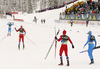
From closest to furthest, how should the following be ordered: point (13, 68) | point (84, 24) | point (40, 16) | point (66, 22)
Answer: point (13, 68) < point (84, 24) < point (66, 22) < point (40, 16)

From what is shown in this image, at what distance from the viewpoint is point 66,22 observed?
40594mm

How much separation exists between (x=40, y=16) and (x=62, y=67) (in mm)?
52371

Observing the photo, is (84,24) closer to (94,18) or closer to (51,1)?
(94,18)

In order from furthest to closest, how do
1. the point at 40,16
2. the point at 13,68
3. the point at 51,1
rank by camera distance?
1. the point at 51,1
2. the point at 40,16
3. the point at 13,68

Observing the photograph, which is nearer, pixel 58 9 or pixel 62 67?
pixel 62 67

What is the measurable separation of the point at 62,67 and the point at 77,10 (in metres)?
34.1

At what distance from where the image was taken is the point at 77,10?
40781mm

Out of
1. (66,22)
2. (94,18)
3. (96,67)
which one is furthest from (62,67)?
(66,22)

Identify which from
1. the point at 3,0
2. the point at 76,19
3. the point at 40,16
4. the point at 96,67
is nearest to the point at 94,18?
the point at 76,19

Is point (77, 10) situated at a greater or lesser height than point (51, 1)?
lesser

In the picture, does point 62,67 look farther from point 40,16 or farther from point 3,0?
point 3,0

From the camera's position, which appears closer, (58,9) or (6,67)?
(6,67)

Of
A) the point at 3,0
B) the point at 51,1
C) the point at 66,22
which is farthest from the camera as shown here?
the point at 3,0

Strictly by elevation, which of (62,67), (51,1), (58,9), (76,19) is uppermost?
(51,1)
